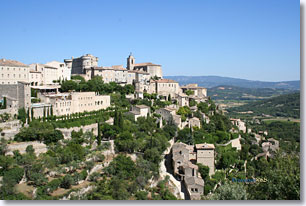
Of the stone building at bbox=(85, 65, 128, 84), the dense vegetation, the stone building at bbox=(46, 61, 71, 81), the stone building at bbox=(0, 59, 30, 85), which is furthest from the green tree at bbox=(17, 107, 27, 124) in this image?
the stone building at bbox=(85, 65, 128, 84)

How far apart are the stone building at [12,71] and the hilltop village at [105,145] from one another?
0.27 feet

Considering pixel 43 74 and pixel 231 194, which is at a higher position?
pixel 43 74

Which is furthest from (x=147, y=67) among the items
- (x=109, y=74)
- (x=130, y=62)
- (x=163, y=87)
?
(x=109, y=74)

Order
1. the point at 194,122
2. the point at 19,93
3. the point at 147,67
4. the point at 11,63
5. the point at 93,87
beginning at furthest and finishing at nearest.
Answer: the point at 147,67 → the point at 93,87 → the point at 194,122 → the point at 11,63 → the point at 19,93

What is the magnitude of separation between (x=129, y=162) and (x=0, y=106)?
34.6ft

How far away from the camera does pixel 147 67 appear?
148ft

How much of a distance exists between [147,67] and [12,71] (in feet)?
76.6

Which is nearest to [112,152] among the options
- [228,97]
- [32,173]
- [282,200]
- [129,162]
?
[129,162]

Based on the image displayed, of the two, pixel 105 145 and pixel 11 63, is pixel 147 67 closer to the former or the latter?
pixel 11 63

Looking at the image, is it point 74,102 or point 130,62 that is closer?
point 74,102

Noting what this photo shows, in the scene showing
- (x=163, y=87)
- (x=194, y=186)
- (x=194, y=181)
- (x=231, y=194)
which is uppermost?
(x=163, y=87)

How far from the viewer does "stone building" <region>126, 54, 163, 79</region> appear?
45.0 m

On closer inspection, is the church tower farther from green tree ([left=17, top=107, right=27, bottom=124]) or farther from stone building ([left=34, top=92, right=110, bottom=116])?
green tree ([left=17, top=107, right=27, bottom=124])

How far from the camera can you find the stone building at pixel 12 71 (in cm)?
2402
